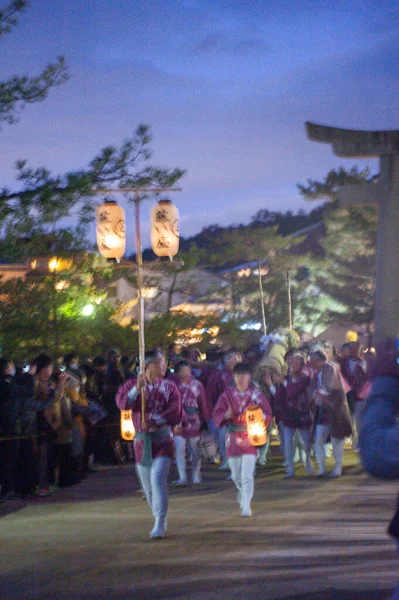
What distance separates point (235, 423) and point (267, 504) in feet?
5.23

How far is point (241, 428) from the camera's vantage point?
11.1 meters

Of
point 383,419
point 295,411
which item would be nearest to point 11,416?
point 295,411

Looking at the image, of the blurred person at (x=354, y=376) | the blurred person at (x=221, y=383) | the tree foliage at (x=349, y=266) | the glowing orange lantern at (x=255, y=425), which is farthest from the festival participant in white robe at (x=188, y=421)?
the tree foliage at (x=349, y=266)

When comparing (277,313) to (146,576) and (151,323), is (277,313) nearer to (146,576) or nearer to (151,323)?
(151,323)

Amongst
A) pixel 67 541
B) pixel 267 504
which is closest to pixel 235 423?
pixel 267 504

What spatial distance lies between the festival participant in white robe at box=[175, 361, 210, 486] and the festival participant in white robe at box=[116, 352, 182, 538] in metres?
4.77

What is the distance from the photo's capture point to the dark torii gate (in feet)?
29.9

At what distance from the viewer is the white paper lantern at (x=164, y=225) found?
46.8ft

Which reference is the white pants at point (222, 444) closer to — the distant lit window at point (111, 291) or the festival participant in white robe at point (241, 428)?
the festival participant in white robe at point (241, 428)

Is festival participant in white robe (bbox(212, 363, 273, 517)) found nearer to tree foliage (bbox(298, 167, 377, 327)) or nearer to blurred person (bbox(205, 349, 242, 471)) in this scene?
blurred person (bbox(205, 349, 242, 471))

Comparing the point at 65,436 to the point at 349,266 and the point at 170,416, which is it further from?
the point at 349,266

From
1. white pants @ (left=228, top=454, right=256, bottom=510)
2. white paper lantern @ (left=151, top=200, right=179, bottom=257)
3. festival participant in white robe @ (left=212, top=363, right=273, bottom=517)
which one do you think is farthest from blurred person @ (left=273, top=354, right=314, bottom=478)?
white pants @ (left=228, top=454, right=256, bottom=510)

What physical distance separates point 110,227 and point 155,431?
4.61m

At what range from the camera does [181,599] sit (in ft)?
23.1
